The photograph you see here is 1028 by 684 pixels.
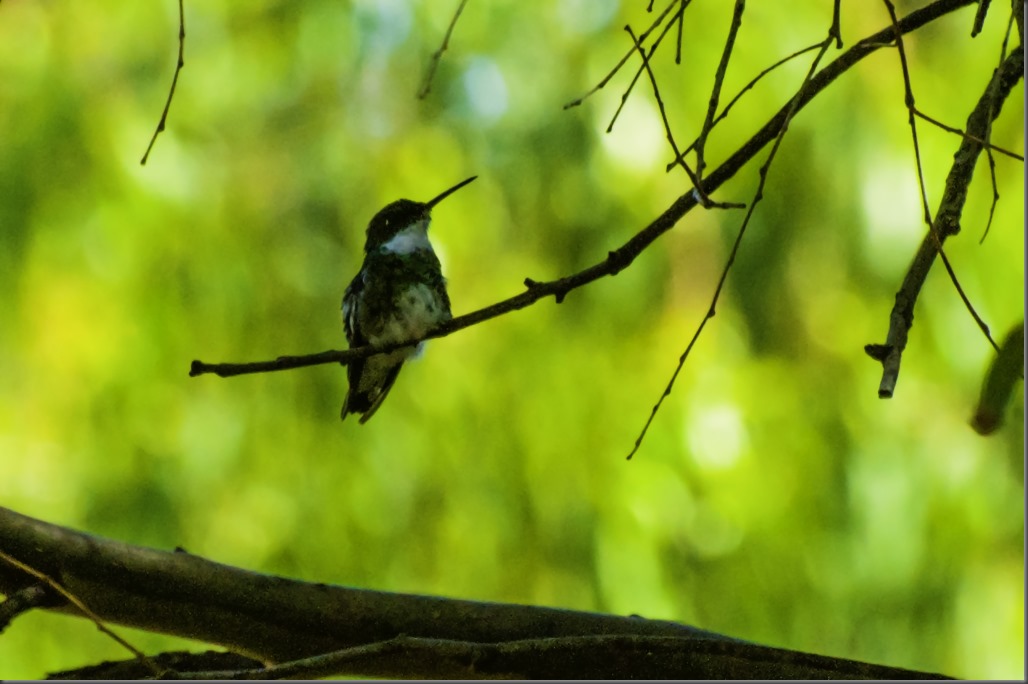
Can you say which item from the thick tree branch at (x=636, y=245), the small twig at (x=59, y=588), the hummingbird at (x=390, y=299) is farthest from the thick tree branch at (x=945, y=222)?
the hummingbird at (x=390, y=299)

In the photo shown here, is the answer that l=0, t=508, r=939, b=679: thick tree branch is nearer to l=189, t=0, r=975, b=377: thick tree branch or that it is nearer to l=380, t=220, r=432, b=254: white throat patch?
l=189, t=0, r=975, b=377: thick tree branch

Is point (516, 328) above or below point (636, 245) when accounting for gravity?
above

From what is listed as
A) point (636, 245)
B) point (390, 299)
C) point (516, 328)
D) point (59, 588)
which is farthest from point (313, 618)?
point (516, 328)

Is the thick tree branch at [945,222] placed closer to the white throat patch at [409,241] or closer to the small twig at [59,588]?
the small twig at [59,588]

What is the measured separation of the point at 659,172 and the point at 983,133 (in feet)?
5.19

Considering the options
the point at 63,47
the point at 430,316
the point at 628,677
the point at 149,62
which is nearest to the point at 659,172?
the point at 430,316

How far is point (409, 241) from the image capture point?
242 cm

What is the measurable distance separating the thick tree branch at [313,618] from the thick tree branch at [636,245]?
0.97 ft

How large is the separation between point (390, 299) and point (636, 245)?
Answer: 1.17 metres

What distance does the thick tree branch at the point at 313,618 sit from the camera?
1331 mm

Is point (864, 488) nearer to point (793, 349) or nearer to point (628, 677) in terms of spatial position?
point (793, 349)

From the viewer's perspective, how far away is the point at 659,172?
2832mm

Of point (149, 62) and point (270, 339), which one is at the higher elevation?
point (149, 62)

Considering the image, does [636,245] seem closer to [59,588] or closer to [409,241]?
[59,588]
